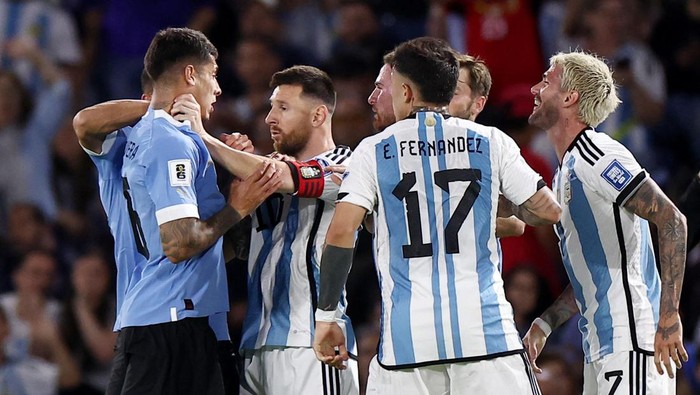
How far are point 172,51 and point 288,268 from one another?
46.3 inches

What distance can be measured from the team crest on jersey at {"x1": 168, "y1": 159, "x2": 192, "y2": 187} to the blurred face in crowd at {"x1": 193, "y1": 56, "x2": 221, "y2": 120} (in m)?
0.48

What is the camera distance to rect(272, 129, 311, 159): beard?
6.02 metres

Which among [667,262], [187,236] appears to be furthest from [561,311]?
[187,236]

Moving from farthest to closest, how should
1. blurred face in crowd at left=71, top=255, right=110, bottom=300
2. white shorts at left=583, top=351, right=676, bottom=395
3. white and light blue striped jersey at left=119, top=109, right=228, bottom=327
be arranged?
1. blurred face in crowd at left=71, top=255, right=110, bottom=300
2. white shorts at left=583, top=351, right=676, bottom=395
3. white and light blue striped jersey at left=119, top=109, right=228, bottom=327

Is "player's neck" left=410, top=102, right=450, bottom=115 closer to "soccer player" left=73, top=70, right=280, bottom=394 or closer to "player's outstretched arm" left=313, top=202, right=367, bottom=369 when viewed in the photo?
"player's outstretched arm" left=313, top=202, right=367, bottom=369

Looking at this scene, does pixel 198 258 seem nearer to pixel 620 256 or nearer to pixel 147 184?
pixel 147 184

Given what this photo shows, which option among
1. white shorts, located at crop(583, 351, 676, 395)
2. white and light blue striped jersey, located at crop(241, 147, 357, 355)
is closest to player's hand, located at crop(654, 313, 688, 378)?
white shorts, located at crop(583, 351, 676, 395)

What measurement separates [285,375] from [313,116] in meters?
1.31

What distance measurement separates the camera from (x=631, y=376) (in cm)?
541

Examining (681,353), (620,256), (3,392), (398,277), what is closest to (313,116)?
(398,277)

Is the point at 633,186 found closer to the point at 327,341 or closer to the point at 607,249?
the point at 607,249

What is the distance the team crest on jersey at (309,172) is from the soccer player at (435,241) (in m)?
0.48

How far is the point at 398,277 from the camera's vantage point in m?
5.06

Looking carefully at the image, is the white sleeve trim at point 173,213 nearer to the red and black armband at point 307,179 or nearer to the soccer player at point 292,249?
the soccer player at point 292,249
